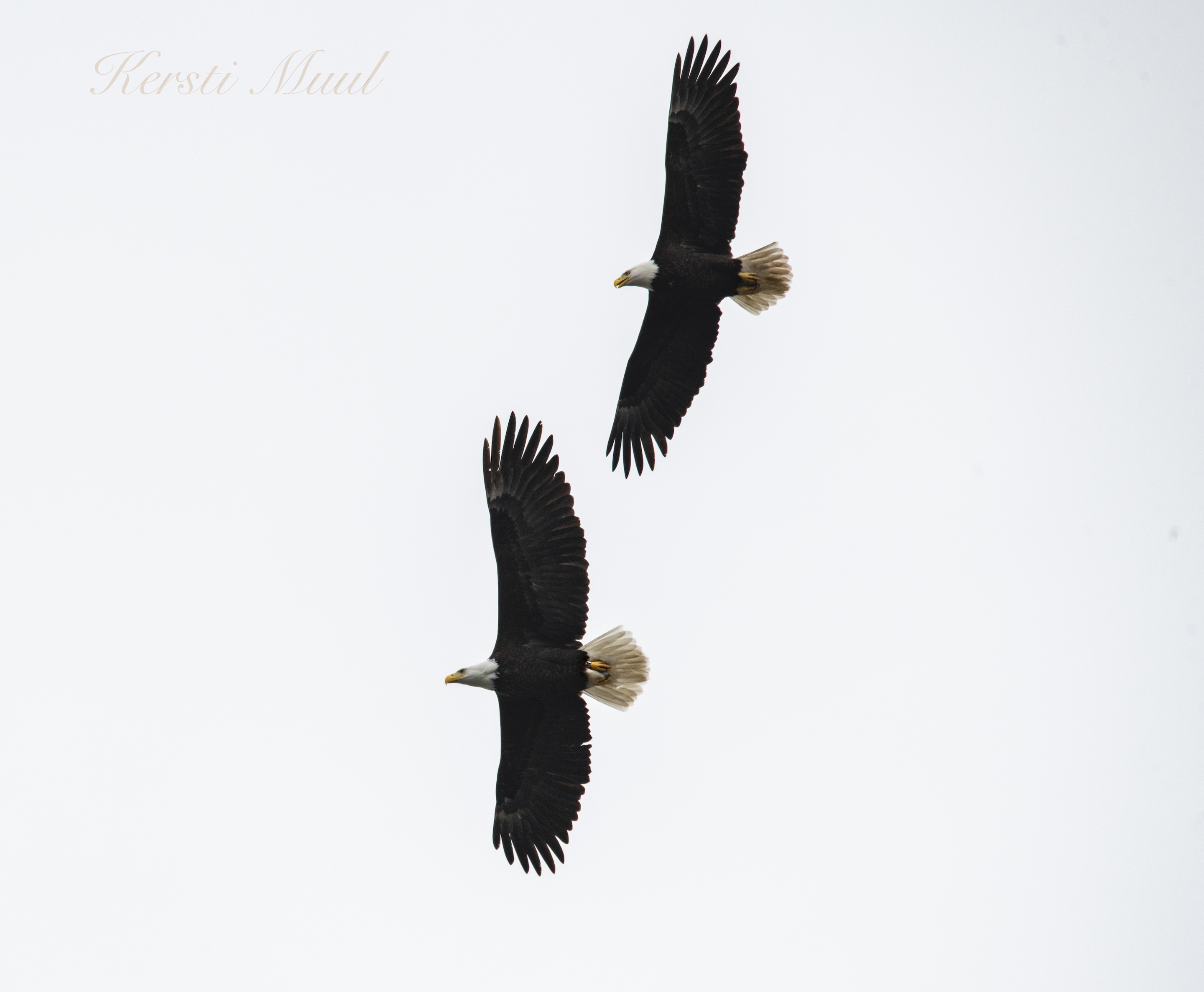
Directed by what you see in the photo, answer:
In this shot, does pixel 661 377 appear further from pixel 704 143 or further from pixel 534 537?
pixel 534 537

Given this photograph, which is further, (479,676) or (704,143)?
(704,143)

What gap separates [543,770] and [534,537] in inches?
63.7

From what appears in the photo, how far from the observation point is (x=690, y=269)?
1038 cm

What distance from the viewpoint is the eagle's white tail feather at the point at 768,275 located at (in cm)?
1064

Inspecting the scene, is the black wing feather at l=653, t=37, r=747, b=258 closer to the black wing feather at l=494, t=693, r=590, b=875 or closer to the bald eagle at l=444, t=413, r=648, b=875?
the bald eagle at l=444, t=413, r=648, b=875

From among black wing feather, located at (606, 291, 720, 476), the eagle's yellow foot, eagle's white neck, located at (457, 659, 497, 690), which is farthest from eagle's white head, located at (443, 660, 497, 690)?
the eagle's yellow foot

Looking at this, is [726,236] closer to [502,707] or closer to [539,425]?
[539,425]

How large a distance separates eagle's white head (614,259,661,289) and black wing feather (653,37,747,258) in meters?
0.42

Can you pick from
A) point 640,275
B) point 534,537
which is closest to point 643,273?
point 640,275

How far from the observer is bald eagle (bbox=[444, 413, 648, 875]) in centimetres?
897

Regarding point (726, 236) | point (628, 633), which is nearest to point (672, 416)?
point (726, 236)

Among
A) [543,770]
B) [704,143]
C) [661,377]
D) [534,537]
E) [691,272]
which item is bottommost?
[543,770]

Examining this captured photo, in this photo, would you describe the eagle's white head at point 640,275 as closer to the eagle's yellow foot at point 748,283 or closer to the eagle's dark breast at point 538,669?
the eagle's yellow foot at point 748,283

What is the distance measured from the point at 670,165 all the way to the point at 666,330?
4.07 ft
